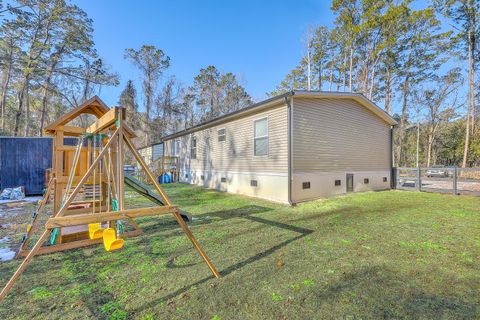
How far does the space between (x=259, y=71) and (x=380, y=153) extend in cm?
1722

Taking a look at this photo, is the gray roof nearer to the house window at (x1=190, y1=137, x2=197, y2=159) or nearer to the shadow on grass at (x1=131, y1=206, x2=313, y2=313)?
the house window at (x1=190, y1=137, x2=197, y2=159)

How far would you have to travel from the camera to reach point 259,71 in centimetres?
2423

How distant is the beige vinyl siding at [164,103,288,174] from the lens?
300 inches

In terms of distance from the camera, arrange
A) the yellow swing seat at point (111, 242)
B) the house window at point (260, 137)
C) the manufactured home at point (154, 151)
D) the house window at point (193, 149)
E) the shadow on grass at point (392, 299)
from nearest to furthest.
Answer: the shadow on grass at point (392, 299) → the yellow swing seat at point (111, 242) → the house window at point (260, 137) → the house window at point (193, 149) → the manufactured home at point (154, 151)

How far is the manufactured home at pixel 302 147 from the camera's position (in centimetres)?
742

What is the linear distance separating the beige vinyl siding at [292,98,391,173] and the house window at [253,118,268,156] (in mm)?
1273

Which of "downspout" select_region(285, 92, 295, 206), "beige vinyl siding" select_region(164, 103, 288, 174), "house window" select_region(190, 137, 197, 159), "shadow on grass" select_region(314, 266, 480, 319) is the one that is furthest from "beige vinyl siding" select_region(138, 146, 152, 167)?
"shadow on grass" select_region(314, 266, 480, 319)

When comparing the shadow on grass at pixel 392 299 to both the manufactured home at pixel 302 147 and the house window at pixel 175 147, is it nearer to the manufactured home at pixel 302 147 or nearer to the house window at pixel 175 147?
the manufactured home at pixel 302 147

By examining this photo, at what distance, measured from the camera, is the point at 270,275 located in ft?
8.87

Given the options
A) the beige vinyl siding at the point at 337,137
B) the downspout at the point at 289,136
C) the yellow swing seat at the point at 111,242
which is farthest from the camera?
the beige vinyl siding at the point at 337,137

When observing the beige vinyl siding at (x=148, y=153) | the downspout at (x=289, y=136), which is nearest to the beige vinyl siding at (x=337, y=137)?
the downspout at (x=289, y=136)

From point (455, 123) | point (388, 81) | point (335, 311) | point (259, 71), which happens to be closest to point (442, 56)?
point (388, 81)

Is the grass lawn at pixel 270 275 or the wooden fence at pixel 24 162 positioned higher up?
the wooden fence at pixel 24 162

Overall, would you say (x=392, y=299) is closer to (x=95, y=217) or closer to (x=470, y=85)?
(x=95, y=217)
